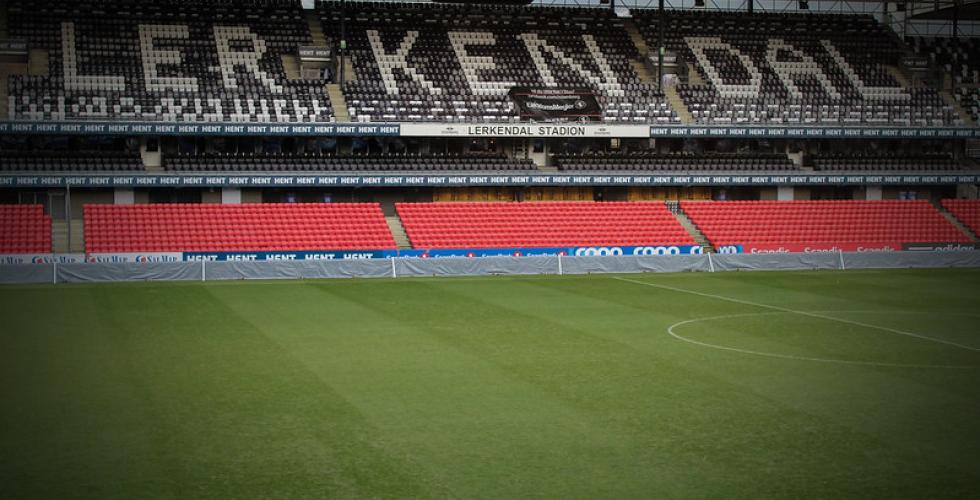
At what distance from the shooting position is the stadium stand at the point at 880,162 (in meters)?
54.5

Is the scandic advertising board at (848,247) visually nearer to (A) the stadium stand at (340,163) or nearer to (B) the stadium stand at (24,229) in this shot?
(A) the stadium stand at (340,163)

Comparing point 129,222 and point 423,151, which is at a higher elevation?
point 423,151

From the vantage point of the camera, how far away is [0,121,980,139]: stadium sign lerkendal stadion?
148 feet

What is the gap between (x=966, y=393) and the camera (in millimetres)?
18000

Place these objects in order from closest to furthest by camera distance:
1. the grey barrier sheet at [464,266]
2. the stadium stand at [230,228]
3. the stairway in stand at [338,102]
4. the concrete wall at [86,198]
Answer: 1. the grey barrier sheet at [464,266]
2. the stadium stand at [230,228]
3. the concrete wall at [86,198]
4. the stairway in stand at [338,102]

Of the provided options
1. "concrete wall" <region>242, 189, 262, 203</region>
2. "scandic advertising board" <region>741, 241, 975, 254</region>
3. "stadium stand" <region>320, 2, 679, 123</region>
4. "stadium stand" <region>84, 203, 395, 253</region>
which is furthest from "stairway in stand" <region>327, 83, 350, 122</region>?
"scandic advertising board" <region>741, 241, 975, 254</region>

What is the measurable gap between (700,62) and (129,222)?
31.8 meters

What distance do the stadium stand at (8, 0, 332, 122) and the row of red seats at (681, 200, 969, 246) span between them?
19530 mm

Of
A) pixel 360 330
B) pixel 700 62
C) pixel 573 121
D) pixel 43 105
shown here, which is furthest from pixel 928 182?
pixel 43 105

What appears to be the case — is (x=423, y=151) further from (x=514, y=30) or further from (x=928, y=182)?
(x=928, y=182)

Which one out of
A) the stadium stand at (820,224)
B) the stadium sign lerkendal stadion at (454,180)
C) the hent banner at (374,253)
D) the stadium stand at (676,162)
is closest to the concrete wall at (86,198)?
the stadium sign lerkendal stadion at (454,180)

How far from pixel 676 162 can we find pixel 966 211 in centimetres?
1520

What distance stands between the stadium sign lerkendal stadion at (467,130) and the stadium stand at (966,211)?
3.45 metres

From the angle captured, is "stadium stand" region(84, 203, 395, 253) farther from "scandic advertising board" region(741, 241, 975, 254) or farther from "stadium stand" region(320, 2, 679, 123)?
"scandic advertising board" region(741, 241, 975, 254)
